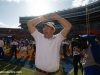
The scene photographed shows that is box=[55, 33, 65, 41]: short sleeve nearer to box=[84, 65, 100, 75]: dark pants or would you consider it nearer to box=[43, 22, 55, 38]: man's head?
box=[43, 22, 55, 38]: man's head

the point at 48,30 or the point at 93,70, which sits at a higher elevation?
the point at 48,30

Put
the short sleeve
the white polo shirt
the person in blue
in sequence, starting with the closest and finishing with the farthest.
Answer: the white polo shirt
the short sleeve
the person in blue

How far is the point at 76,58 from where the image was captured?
13453 mm

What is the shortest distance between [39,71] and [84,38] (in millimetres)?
2519

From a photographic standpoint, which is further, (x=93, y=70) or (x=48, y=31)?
(x=93, y=70)

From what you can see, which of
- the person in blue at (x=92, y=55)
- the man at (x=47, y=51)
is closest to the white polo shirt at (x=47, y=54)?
the man at (x=47, y=51)

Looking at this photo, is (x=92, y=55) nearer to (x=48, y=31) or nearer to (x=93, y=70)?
(x=93, y=70)

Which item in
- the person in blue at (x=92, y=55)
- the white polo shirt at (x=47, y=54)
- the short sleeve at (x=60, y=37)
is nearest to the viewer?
the white polo shirt at (x=47, y=54)

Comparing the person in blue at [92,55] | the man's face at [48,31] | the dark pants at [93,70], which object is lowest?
the dark pants at [93,70]

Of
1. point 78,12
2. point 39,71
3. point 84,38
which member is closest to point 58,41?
point 39,71

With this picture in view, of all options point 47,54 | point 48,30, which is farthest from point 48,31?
point 47,54

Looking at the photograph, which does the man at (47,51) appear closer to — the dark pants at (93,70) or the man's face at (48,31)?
the man's face at (48,31)

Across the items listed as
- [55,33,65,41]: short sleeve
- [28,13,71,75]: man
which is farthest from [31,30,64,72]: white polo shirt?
[55,33,65,41]: short sleeve

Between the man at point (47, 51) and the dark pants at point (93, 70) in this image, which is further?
the dark pants at point (93, 70)
